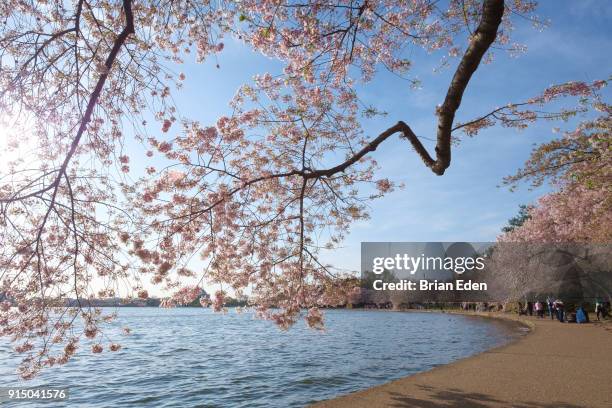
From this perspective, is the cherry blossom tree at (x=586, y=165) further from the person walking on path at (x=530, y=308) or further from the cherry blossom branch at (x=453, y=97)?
the person walking on path at (x=530, y=308)

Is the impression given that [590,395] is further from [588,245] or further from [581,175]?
[588,245]

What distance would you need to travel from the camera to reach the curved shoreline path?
6.83m

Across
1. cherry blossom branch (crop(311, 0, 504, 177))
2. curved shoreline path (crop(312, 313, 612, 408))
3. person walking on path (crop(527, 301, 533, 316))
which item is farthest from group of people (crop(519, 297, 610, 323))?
cherry blossom branch (crop(311, 0, 504, 177))

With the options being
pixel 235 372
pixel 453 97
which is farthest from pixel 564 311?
pixel 453 97

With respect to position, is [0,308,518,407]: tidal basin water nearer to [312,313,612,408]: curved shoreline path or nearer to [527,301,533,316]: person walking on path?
[312,313,612,408]: curved shoreline path

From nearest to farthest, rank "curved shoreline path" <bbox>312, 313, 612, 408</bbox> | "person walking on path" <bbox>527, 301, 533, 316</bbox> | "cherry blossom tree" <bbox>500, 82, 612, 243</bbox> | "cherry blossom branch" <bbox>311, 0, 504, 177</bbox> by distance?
"cherry blossom branch" <bbox>311, 0, 504, 177</bbox>
"curved shoreline path" <bbox>312, 313, 612, 408</bbox>
"cherry blossom tree" <bbox>500, 82, 612, 243</bbox>
"person walking on path" <bbox>527, 301, 533, 316</bbox>

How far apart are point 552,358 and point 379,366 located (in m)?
6.34

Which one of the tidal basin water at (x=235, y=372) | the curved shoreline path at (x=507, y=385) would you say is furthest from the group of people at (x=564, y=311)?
the curved shoreline path at (x=507, y=385)

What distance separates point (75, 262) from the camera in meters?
5.55

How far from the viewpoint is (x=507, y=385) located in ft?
26.0

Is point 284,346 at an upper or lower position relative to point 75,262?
lower

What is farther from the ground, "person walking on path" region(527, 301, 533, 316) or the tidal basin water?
"person walking on path" region(527, 301, 533, 316)

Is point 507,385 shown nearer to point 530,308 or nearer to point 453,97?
point 453,97

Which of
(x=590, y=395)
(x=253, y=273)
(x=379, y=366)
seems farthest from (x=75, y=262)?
(x=379, y=366)
